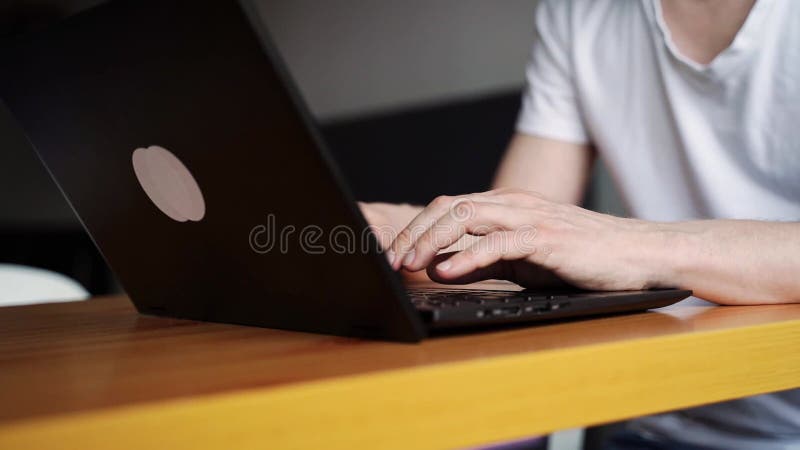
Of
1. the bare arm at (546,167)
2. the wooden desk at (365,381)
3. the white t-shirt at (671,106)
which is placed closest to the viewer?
the wooden desk at (365,381)

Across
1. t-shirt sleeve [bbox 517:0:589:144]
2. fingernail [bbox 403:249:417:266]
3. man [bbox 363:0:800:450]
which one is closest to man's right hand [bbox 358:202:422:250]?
man [bbox 363:0:800:450]

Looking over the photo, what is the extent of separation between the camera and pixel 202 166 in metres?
0.56

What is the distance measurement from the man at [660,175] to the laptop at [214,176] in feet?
0.17

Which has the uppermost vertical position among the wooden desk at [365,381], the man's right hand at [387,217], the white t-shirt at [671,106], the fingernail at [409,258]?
the white t-shirt at [671,106]

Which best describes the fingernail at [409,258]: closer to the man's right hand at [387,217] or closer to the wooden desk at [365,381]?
the wooden desk at [365,381]

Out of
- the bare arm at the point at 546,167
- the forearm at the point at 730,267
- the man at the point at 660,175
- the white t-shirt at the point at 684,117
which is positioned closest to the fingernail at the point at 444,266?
the man at the point at 660,175

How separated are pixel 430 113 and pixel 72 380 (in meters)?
3.01

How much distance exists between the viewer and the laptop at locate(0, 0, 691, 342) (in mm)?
466

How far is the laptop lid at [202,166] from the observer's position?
1.53ft

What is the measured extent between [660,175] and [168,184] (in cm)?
91

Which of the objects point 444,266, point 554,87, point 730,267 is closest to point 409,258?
point 444,266

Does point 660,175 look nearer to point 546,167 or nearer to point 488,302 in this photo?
point 546,167

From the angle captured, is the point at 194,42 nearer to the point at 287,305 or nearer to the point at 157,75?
the point at 157,75

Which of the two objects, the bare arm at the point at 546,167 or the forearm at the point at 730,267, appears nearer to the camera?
the forearm at the point at 730,267
